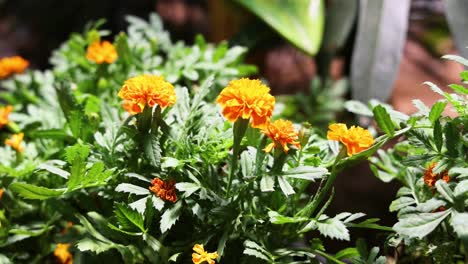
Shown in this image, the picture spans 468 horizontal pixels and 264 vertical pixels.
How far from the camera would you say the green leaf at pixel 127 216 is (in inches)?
23.1

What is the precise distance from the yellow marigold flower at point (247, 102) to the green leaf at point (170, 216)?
0.40 feet

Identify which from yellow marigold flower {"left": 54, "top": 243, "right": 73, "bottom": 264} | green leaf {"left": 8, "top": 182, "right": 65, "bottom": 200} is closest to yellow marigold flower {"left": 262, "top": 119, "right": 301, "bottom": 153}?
green leaf {"left": 8, "top": 182, "right": 65, "bottom": 200}

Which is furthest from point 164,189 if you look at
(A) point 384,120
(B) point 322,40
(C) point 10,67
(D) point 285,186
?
(B) point 322,40

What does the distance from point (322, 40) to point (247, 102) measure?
72 centimetres

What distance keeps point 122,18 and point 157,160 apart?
1.11 meters

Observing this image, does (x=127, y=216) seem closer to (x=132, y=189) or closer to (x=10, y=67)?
(x=132, y=189)

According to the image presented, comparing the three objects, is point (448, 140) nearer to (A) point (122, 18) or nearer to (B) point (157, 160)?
(B) point (157, 160)

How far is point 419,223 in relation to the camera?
1.72 feet

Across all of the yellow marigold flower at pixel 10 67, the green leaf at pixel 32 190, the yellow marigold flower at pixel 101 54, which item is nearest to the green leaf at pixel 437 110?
the green leaf at pixel 32 190

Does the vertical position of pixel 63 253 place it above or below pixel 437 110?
below

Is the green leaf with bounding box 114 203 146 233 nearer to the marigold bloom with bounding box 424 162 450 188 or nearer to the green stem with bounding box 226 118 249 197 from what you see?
the green stem with bounding box 226 118 249 197

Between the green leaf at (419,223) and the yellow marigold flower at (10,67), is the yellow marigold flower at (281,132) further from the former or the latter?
the yellow marigold flower at (10,67)

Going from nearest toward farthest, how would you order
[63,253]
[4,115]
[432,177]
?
[432,177] < [63,253] < [4,115]

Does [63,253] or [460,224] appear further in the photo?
[63,253]
